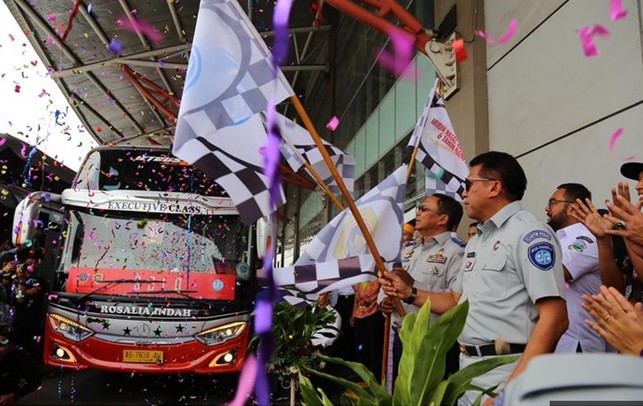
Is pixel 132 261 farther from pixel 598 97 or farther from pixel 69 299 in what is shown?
pixel 598 97

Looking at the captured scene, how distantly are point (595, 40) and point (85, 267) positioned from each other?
5.28 meters

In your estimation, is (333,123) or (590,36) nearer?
(590,36)

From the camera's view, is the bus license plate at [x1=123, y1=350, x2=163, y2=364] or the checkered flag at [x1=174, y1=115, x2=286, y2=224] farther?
the bus license plate at [x1=123, y1=350, x2=163, y2=364]

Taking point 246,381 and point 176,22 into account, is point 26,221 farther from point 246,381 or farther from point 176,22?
point 176,22

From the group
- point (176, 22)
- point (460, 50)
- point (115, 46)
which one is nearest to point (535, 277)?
point (460, 50)

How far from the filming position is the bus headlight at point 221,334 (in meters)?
5.34

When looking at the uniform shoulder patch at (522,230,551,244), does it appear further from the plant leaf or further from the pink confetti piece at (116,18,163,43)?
the pink confetti piece at (116,18,163,43)

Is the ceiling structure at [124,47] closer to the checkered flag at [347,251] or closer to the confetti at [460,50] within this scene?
the confetti at [460,50]

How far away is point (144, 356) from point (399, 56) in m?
7.10

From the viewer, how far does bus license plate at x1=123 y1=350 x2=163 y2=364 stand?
520cm

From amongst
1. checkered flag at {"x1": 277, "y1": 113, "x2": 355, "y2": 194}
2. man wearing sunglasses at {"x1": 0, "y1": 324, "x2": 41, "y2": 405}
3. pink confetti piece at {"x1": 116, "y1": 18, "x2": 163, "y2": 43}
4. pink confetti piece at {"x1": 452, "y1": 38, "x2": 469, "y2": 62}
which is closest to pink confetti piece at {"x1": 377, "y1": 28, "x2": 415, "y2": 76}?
pink confetti piece at {"x1": 452, "y1": 38, "x2": 469, "y2": 62}

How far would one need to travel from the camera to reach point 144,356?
17.1ft

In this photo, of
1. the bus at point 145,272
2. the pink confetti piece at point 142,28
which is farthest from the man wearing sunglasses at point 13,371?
the pink confetti piece at point 142,28

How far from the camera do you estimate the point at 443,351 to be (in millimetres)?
1401
